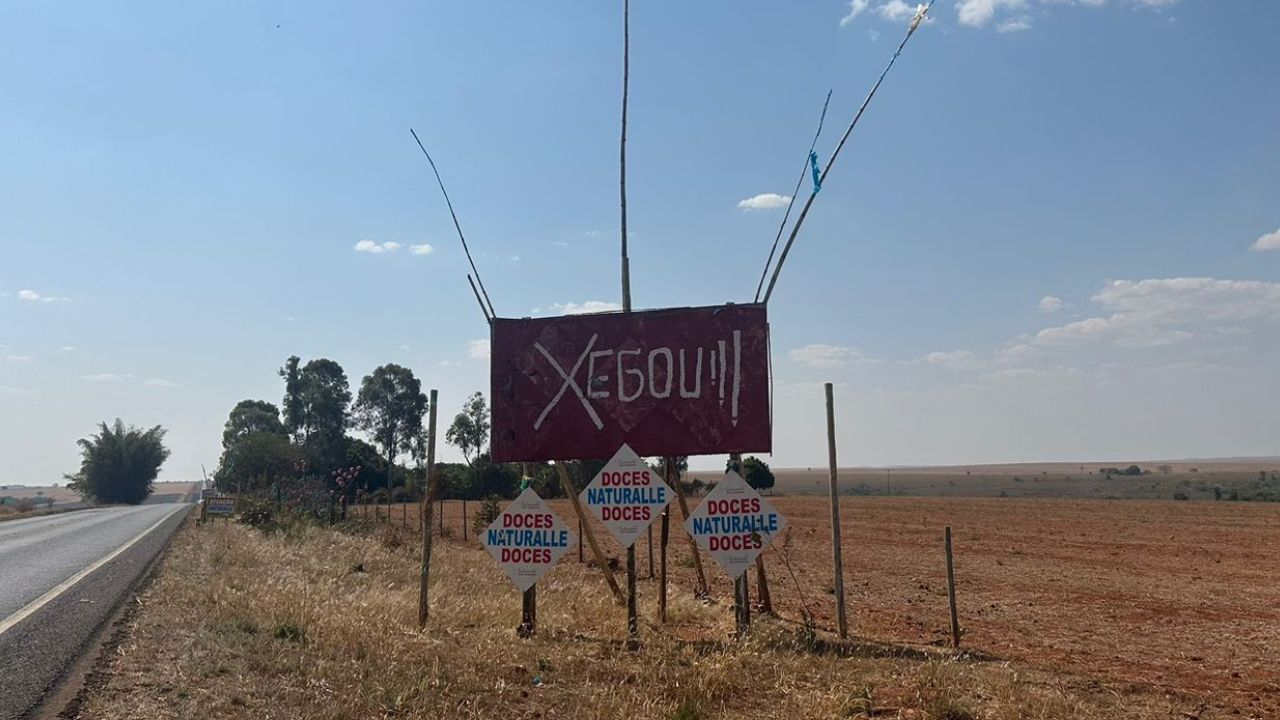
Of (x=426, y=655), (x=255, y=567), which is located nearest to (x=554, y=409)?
(x=426, y=655)

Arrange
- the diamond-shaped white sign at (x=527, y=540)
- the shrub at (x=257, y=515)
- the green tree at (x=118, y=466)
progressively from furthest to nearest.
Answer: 1. the green tree at (x=118, y=466)
2. the shrub at (x=257, y=515)
3. the diamond-shaped white sign at (x=527, y=540)

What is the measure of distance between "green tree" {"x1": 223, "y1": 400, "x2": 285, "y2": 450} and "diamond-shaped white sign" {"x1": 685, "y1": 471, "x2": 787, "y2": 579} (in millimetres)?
96314

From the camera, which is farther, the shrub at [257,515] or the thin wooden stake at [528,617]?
the shrub at [257,515]

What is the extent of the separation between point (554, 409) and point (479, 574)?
519 centimetres

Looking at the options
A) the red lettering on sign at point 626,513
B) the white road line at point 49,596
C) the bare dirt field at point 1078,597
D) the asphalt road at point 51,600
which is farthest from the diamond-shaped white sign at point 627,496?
the white road line at point 49,596

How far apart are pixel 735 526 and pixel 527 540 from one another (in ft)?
7.70

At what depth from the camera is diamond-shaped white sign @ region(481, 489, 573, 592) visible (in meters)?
9.94

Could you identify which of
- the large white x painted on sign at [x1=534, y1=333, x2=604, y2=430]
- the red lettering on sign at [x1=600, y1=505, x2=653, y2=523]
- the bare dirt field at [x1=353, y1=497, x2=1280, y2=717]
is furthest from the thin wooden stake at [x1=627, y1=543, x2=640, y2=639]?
the large white x painted on sign at [x1=534, y1=333, x2=604, y2=430]

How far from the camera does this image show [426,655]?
7.68 meters

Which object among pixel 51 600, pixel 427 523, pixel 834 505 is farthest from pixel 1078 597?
pixel 51 600

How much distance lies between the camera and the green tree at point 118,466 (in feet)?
278

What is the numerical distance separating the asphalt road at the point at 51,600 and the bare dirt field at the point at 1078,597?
20.3 ft

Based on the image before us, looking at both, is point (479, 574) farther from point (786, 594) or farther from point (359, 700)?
point (359, 700)

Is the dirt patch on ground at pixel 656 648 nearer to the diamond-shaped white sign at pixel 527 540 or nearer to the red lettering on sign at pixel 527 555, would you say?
the diamond-shaped white sign at pixel 527 540
